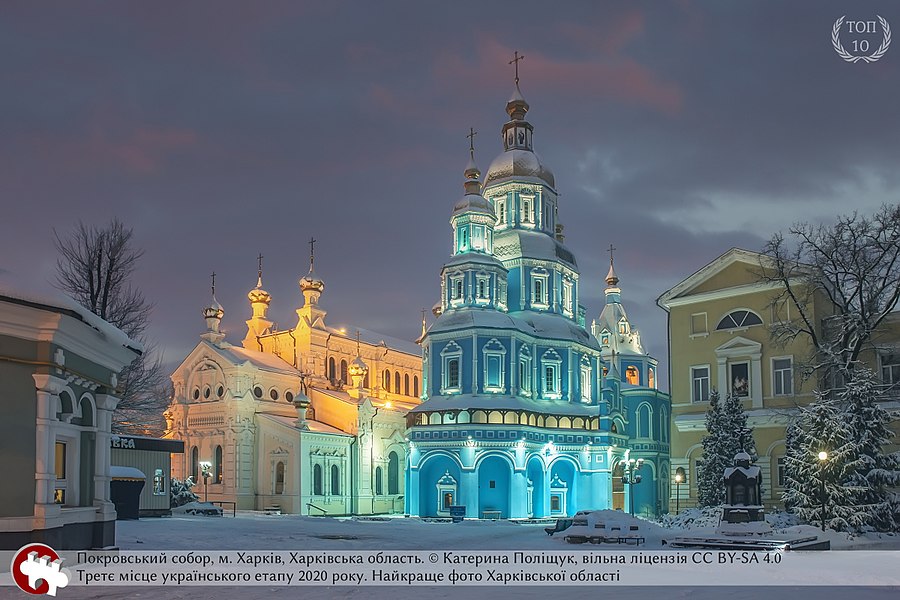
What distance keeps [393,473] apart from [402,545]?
32.8 metres

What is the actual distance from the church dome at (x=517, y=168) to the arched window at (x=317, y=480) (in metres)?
20.5

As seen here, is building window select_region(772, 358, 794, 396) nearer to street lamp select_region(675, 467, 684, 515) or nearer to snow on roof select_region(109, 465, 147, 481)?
street lamp select_region(675, 467, 684, 515)

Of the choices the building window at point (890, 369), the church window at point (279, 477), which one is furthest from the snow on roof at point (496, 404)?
the building window at point (890, 369)

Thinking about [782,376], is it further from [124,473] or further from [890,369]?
[124,473]

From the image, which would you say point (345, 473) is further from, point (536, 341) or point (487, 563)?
point (487, 563)

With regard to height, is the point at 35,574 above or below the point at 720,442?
below

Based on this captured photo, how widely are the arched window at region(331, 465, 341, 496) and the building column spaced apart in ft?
124

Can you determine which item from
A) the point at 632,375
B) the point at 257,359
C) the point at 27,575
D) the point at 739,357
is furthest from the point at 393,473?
the point at 27,575

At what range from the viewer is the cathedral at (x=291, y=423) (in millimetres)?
50906

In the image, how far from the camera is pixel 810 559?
19.3 metres

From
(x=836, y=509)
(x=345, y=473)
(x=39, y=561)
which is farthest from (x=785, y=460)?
(x=345, y=473)

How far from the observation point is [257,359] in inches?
2160

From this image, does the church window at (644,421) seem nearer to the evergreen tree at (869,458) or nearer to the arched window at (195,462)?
the arched window at (195,462)

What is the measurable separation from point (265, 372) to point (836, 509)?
3480 centimetres
